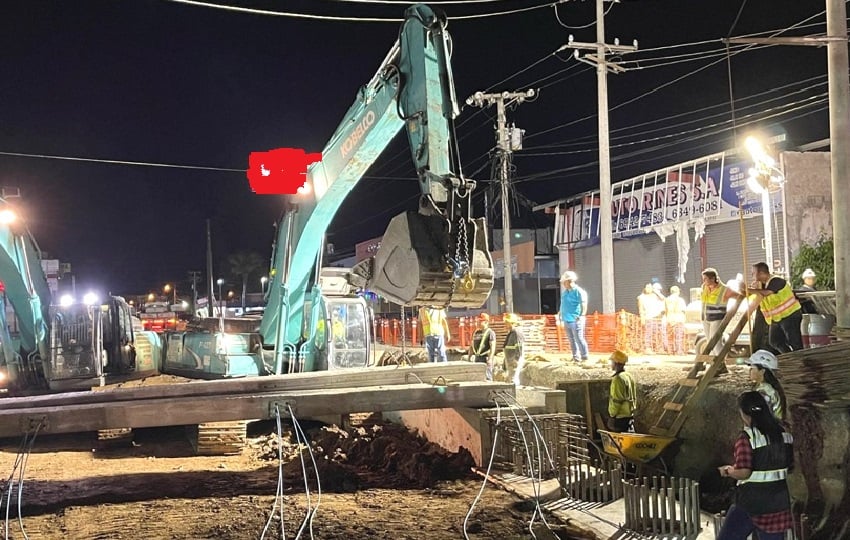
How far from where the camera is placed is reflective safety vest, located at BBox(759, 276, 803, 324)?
28.1ft

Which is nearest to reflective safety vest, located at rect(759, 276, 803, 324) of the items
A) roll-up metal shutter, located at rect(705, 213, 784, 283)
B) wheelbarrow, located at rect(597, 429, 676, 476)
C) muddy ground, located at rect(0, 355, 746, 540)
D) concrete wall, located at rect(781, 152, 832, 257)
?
muddy ground, located at rect(0, 355, 746, 540)

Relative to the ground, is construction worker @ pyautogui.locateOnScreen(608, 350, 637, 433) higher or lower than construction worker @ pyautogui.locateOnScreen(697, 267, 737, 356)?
lower

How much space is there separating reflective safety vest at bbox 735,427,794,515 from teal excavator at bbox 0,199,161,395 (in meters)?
10.3

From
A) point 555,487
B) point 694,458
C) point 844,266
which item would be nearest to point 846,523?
point 555,487

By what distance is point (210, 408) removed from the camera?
7168 millimetres

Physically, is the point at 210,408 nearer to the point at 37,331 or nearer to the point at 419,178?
the point at 419,178

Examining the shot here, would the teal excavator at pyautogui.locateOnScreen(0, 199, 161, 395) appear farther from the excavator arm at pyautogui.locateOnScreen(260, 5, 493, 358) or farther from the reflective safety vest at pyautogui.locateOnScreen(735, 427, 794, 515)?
the reflective safety vest at pyautogui.locateOnScreen(735, 427, 794, 515)

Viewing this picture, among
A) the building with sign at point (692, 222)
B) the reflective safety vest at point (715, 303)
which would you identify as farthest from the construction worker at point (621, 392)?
the building with sign at point (692, 222)

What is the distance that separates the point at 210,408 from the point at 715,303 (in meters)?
7.88

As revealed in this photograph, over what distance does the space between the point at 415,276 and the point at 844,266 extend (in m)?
6.61

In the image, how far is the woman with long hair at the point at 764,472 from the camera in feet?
14.4

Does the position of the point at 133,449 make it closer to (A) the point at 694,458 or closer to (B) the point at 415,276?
(B) the point at 415,276

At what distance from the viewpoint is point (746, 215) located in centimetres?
1992

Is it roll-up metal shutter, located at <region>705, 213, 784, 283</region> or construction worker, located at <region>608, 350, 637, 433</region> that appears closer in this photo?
construction worker, located at <region>608, 350, 637, 433</region>
